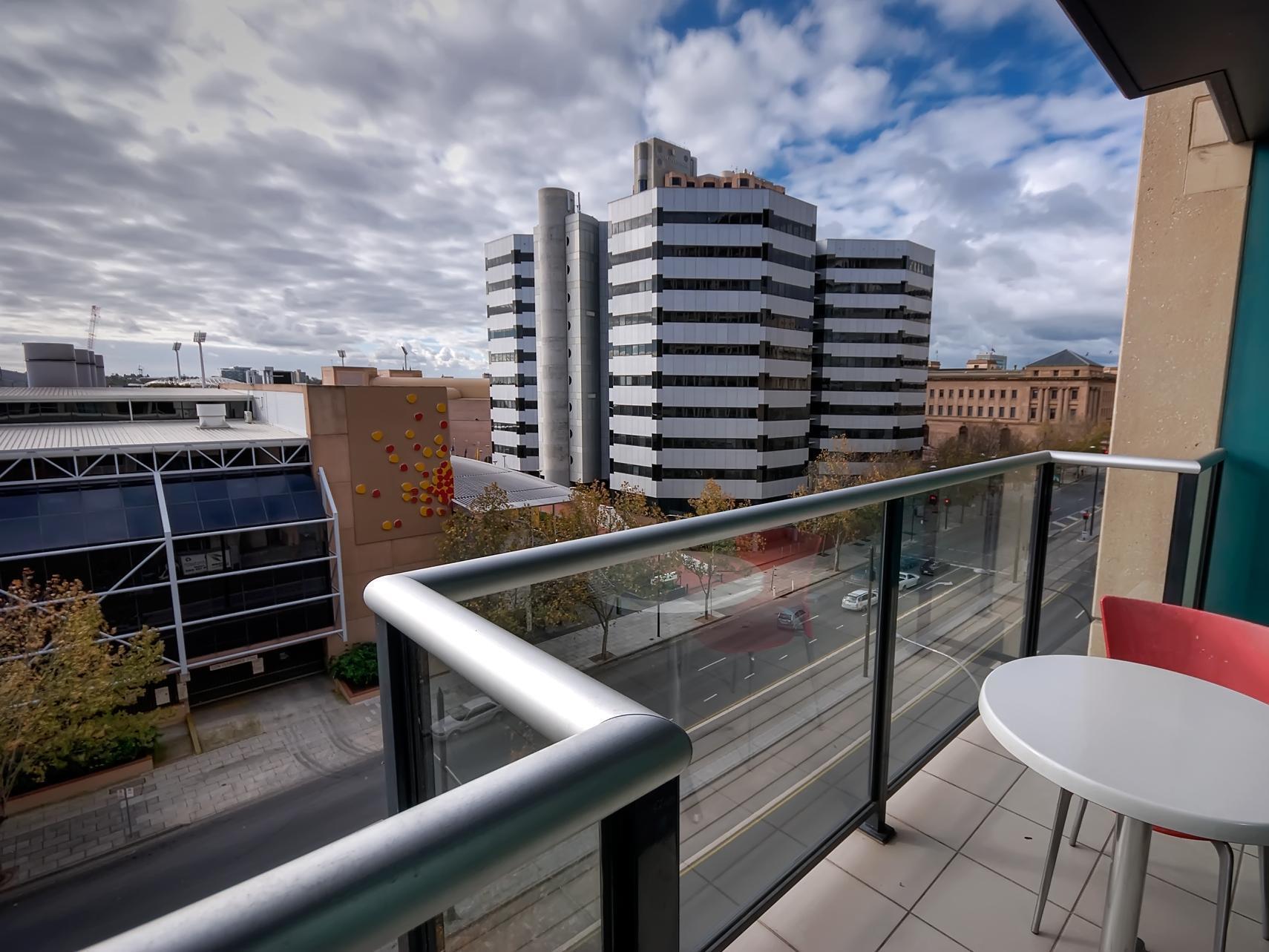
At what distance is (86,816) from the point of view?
40.2ft

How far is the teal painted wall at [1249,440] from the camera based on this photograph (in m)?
2.94

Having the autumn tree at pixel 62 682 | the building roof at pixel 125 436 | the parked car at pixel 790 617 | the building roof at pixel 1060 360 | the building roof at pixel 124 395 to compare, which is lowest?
the autumn tree at pixel 62 682

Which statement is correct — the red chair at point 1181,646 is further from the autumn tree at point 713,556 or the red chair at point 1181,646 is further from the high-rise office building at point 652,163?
the high-rise office building at point 652,163

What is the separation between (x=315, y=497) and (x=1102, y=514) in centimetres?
1734

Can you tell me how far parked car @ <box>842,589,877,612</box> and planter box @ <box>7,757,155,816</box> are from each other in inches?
682

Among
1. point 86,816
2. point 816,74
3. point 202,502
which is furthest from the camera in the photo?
point 816,74

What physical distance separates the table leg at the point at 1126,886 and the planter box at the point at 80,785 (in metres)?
17.8

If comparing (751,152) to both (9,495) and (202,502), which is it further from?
(9,495)

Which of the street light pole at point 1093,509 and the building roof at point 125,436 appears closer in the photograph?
the street light pole at point 1093,509

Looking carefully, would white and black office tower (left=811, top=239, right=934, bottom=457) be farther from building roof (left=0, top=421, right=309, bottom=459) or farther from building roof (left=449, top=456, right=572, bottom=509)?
building roof (left=0, top=421, right=309, bottom=459)

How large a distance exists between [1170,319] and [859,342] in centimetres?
3251

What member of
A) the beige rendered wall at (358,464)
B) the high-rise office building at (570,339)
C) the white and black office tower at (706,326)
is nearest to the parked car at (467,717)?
the beige rendered wall at (358,464)

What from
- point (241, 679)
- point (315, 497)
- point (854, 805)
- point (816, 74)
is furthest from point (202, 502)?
point (816, 74)

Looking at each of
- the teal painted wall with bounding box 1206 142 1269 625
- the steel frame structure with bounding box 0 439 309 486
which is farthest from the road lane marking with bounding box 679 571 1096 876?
the steel frame structure with bounding box 0 439 309 486
